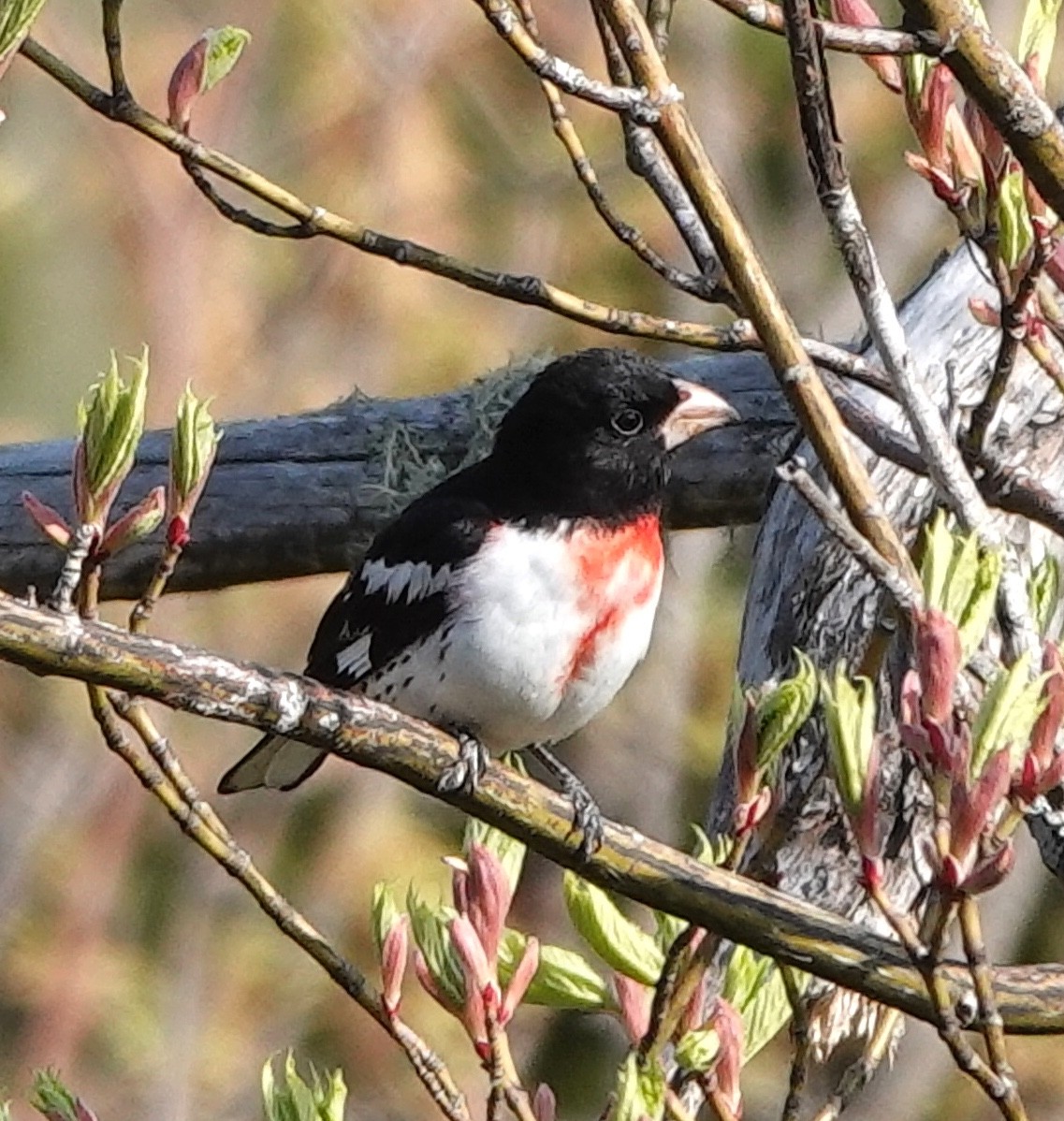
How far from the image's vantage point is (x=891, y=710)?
9.32 feet

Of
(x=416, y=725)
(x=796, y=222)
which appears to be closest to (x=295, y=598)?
(x=796, y=222)

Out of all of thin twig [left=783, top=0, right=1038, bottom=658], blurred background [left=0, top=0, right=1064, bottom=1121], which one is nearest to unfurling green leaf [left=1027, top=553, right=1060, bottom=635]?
thin twig [left=783, top=0, right=1038, bottom=658]

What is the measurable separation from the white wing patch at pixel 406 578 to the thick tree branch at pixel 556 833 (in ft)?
3.55

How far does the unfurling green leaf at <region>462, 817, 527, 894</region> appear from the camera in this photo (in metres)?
2.10

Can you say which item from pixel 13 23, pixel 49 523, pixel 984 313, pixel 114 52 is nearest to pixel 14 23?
pixel 13 23

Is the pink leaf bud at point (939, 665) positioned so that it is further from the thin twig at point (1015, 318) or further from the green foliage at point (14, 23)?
the green foliage at point (14, 23)

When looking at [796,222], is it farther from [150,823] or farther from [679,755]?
[150,823]

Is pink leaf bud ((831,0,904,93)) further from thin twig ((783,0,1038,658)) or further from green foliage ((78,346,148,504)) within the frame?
green foliage ((78,346,148,504))

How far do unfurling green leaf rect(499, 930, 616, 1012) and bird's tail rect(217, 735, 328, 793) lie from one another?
55.3 inches

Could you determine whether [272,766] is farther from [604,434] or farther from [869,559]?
[869,559]

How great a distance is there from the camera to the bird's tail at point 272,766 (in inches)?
137

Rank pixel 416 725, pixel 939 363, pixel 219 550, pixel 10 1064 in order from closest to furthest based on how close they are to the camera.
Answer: pixel 416 725 < pixel 939 363 < pixel 219 550 < pixel 10 1064

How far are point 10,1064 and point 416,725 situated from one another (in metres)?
4.88

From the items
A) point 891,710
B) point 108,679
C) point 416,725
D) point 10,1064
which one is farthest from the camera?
point 10,1064
